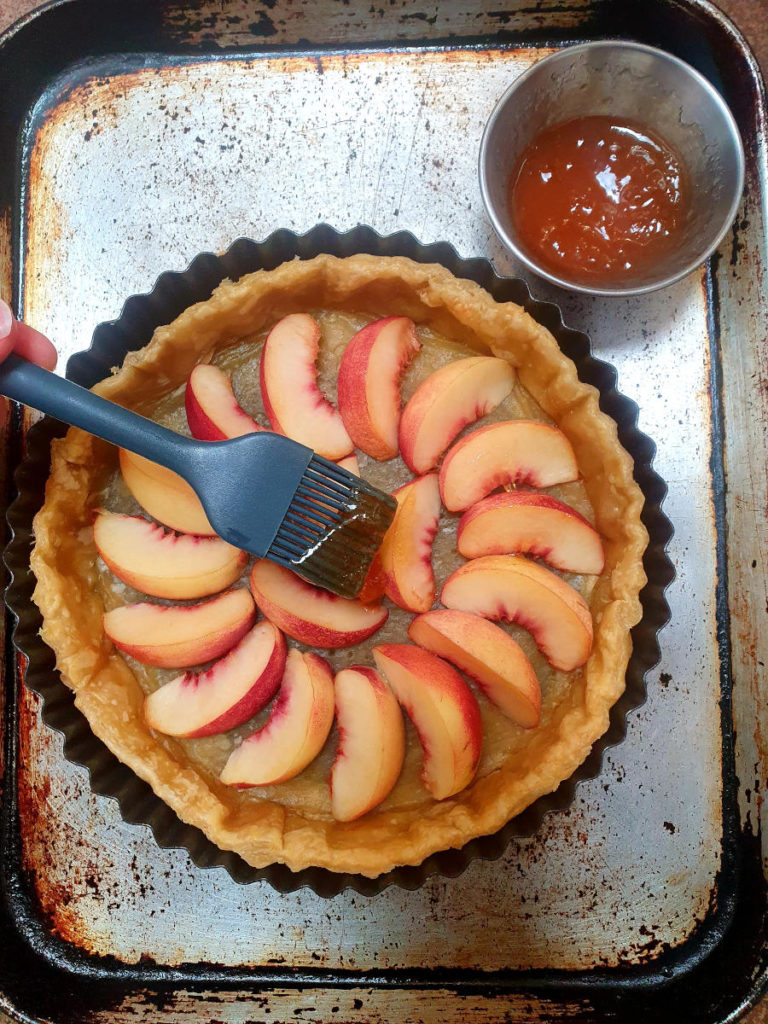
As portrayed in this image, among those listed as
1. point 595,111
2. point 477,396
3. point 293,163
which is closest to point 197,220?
point 293,163

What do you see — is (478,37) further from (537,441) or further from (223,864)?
(223,864)

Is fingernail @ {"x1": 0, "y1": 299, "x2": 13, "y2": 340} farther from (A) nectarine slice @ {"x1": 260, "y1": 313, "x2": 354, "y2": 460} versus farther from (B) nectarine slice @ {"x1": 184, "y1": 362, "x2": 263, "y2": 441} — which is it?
(A) nectarine slice @ {"x1": 260, "y1": 313, "x2": 354, "y2": 460}

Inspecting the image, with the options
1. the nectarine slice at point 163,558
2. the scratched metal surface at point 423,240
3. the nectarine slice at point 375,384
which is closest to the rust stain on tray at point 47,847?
the scratched metal surface at point 423,240

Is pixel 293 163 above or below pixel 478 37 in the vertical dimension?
below

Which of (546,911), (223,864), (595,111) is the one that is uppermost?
(595,111)

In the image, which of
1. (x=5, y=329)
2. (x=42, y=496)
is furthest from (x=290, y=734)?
(x=5, y=329)

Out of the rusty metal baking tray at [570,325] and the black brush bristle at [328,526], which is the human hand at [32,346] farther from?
the black brush bristle at [328,526]

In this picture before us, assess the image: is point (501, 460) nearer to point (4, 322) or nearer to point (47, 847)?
point (4, 322)
